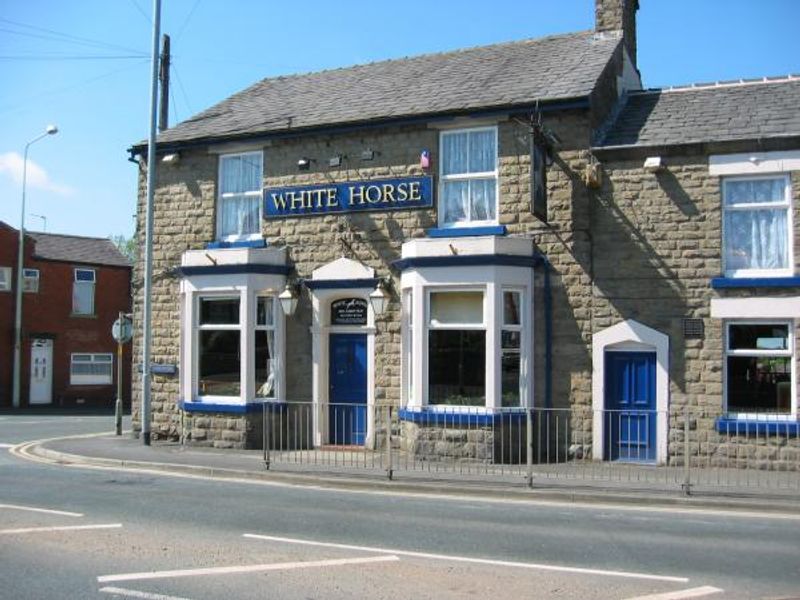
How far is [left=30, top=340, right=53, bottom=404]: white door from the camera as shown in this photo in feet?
110

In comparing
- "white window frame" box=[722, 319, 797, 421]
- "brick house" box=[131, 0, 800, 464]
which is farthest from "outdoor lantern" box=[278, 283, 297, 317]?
"white window frame" box=[722, 319, 797, 421]

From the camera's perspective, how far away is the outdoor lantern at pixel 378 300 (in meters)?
15.2

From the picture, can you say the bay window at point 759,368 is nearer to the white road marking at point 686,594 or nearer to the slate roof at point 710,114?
the slate roof at point 710,114

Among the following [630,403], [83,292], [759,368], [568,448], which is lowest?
[568,448]

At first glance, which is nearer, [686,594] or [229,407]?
[686,594]

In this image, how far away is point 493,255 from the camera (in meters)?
14.0

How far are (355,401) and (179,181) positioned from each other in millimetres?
6155

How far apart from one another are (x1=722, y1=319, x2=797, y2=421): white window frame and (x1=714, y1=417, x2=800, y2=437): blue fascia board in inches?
4.1

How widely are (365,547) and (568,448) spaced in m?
7.18

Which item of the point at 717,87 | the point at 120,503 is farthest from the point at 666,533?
the point at 717,87

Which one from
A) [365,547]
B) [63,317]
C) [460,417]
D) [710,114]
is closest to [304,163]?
[460,417]

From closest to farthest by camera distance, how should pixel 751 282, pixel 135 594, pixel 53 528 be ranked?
pixel 135 594 → pixel 53 528 → pixel 751 282

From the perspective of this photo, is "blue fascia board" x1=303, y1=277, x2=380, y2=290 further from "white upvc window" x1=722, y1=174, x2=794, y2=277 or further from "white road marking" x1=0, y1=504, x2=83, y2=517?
"white road marking" x1=0, y1=504, x2=83, y2=517

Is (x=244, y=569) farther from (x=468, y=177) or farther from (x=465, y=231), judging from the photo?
(x=468, y=177)
